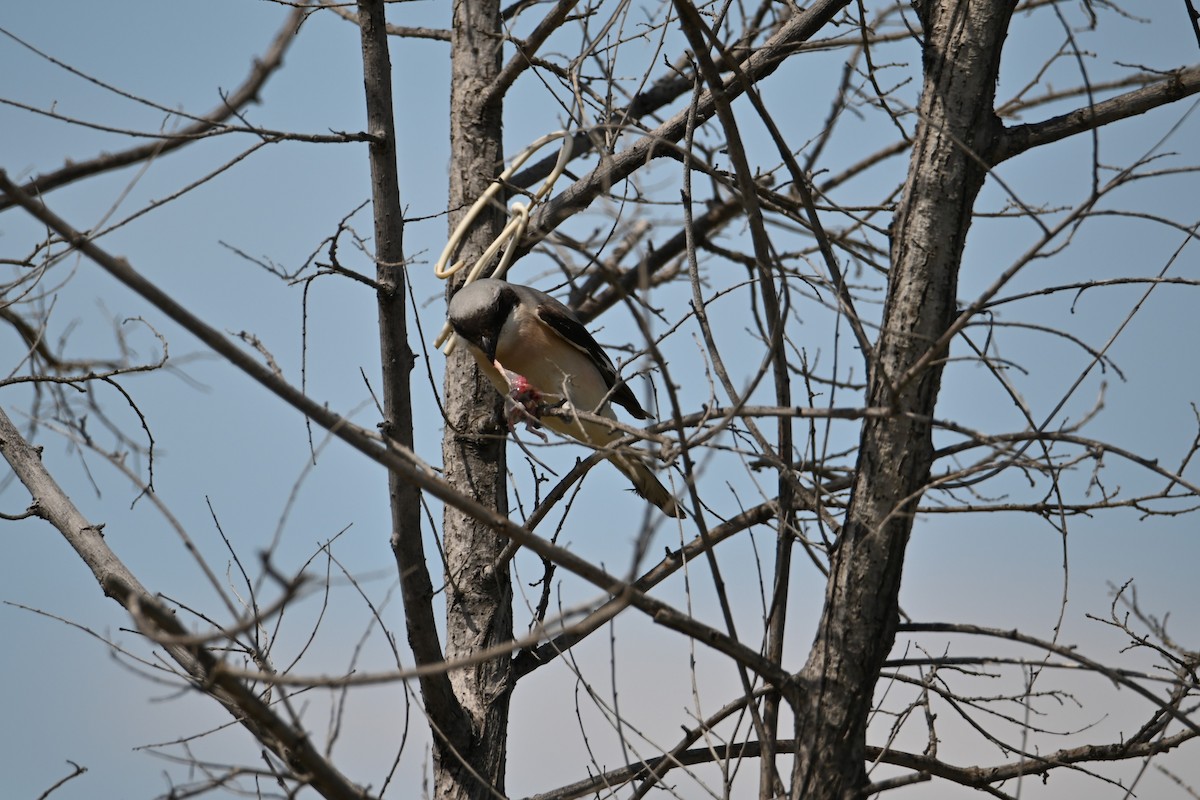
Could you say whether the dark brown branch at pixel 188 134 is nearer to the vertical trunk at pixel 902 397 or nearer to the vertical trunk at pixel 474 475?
the vertical trunk at pixel 474 475

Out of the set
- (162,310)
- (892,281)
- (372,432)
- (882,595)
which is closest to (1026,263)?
(892,281)

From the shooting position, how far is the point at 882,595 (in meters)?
2.83

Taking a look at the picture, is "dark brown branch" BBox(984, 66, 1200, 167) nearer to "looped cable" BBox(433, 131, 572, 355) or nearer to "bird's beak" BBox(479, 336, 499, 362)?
"looped cable" BBox(433, 131, 572, 355)

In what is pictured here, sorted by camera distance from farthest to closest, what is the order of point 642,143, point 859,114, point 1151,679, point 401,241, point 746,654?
point 859,114
point 642,143
point 401,241
point 746,654
point 1151,679

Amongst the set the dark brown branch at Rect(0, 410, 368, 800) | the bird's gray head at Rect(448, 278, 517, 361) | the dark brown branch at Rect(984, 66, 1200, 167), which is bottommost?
the dark brown branch at Rect(0, 410, 368, 800)

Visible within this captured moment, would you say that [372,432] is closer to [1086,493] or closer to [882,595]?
[882,595]

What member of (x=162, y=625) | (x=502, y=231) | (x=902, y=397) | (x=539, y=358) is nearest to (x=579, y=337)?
(x=539, y=358)

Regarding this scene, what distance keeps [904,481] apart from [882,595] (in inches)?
12.0

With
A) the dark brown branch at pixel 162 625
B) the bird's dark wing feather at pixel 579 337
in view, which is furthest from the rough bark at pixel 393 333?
the bird's dark wing feather at pixel 579 337

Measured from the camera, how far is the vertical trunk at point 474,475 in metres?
3.75

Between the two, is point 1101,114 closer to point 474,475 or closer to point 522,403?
point 522,403

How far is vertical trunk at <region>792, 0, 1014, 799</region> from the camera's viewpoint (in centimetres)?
277

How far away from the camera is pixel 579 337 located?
5035 mm

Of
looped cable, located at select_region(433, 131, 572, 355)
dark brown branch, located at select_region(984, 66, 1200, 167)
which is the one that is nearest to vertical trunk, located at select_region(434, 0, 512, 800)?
looped cable, located at select_region(433, 131, 572, 355)
